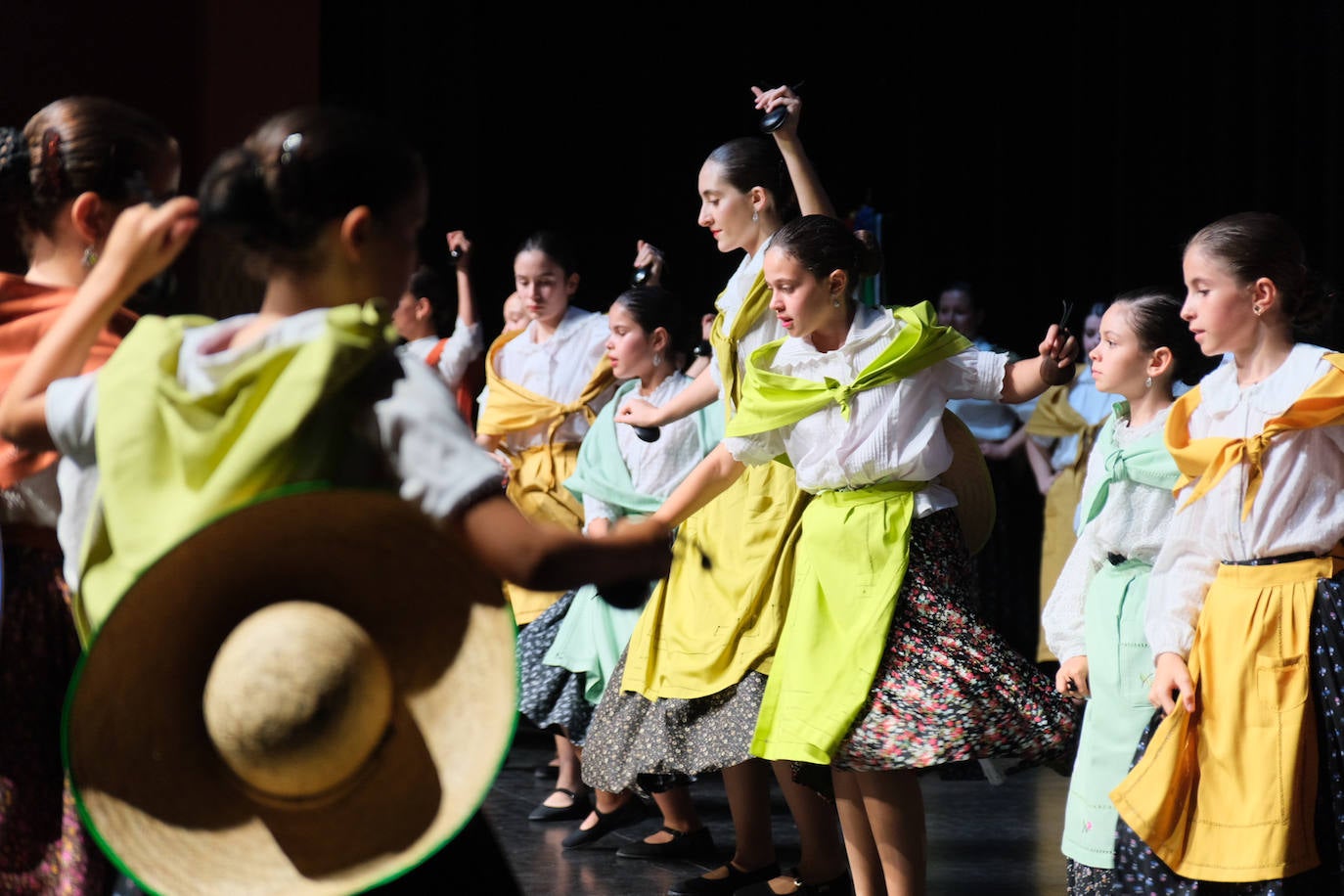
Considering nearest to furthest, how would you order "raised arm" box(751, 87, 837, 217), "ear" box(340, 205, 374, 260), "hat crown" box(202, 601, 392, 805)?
"hat crown" box(202, 601, 392, 805)
"ear" box(340, 205, 374, 260)
"raised arm" box(751, 87, 837, 217)

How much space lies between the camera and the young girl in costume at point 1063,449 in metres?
6.07

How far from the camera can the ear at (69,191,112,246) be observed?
190 cm

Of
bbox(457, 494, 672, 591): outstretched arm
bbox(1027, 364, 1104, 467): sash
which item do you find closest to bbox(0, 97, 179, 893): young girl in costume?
bbox(457, 494, 672, 591): outstretched arm

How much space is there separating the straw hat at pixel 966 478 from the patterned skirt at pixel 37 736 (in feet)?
5.60

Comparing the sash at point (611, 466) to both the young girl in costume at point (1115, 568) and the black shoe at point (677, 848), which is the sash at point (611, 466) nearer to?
the black shoe at point (677, 848)

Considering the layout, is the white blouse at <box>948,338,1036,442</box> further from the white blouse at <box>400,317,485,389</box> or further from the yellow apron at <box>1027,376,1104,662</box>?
the white blouse at <box>400,317,485,389</box>

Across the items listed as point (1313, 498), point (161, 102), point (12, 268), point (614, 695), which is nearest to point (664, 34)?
point (161, 102)

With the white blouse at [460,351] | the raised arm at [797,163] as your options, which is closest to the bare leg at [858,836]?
the raised arm at [797,163]

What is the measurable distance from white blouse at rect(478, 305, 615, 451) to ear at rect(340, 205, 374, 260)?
3.33 metres

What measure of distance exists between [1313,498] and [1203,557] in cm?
19

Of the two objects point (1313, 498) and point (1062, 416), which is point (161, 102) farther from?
point (1313, 498)

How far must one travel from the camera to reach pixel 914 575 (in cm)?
292

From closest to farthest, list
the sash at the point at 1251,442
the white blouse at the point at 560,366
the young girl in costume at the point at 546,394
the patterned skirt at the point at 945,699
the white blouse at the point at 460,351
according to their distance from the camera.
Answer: the sash at the point at 1251,442, the patterned skirt at the point at 945,699, the young girl in costume at the point at 546,394, the white blouse at the point at 560,366, the white blouse at the point at 460,351

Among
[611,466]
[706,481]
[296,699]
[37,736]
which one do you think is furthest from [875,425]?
[296,699]
